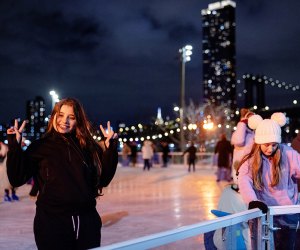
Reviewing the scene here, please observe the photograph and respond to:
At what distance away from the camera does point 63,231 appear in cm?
249

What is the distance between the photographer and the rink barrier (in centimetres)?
181

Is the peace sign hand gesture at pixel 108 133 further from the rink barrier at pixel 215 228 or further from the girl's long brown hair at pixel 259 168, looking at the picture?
the girl's long brown hair at pixel 259 168

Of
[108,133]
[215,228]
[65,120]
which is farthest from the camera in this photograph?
[108,133]

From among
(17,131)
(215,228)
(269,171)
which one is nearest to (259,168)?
(269,171)

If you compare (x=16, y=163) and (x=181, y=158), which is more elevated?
(x=16, y=163)

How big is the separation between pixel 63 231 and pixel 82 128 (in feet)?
1.90

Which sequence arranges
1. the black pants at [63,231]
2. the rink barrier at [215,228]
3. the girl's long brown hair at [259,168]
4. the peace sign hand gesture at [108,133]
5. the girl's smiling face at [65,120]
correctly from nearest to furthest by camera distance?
1. the rink barrier at [215,228]
2. the black pants at [63,231]
3. the girl's smiling face at [65,120]
4. the peace sign hand gesture at [108,133]
5. the girl's long brown hair at [259,168]

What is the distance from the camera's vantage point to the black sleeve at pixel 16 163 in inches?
98.5

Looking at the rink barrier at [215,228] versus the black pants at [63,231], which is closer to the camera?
the rink barrier at [215,228]

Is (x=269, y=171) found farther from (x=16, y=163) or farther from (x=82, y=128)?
(x=16, y=163)

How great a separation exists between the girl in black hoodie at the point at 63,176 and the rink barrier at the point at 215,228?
0.64m

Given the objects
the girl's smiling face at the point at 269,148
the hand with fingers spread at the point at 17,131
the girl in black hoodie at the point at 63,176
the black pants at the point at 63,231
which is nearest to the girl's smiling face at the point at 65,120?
the girl in black hoodie at the point at 63,176

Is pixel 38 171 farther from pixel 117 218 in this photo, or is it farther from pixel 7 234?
pixel 117 218

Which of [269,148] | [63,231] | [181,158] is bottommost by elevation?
[181,158]
